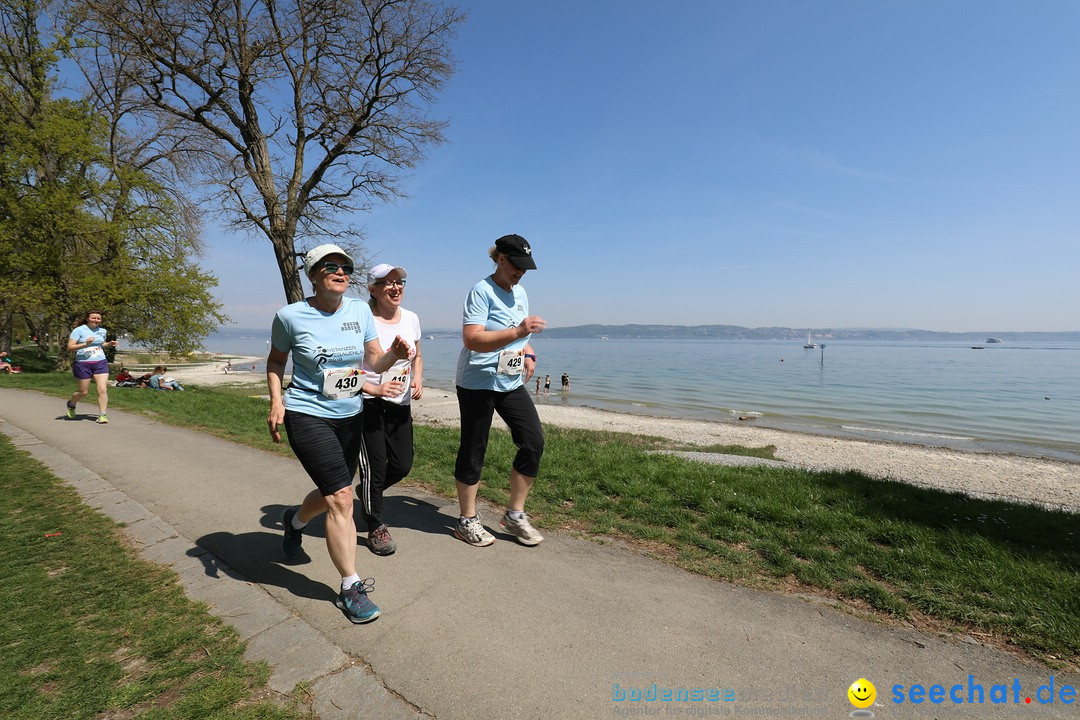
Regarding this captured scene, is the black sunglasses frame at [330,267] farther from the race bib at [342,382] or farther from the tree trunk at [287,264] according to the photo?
the tree trunk at [287,264]

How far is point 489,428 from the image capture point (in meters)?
3.73

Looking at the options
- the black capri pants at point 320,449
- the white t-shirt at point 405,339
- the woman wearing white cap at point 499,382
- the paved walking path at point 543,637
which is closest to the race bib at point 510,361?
the woman wearing white cap at point 499,382

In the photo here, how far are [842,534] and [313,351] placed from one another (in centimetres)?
392

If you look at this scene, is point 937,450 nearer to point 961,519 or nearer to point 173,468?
point 961,519

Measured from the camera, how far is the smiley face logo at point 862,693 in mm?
2192

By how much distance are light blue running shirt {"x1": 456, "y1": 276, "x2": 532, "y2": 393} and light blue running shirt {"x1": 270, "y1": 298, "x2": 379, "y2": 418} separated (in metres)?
0.87

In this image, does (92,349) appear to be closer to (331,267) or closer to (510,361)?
(331,267)

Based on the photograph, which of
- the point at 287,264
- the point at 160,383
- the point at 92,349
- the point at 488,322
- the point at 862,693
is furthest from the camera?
the point at 160,383

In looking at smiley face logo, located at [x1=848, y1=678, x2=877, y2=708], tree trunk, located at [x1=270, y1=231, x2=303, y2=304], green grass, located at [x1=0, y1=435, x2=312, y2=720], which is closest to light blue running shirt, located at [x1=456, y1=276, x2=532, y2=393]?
green grass, located at [x1=0, y1=435, x2=312, y2=720]

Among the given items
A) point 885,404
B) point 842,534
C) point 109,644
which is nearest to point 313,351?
point 109,644

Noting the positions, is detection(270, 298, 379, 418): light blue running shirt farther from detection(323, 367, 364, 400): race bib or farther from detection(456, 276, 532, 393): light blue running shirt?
detection(456, 276, 532, 393): light blue running shirt

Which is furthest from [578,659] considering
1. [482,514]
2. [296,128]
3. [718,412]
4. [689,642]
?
[718,412]

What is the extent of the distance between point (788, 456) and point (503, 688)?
496 inches

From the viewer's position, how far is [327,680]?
228 centimetres
